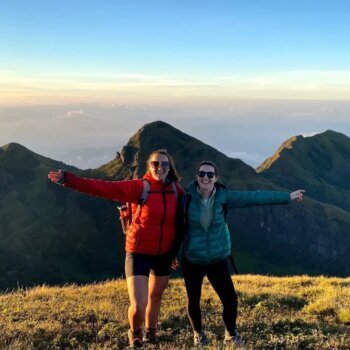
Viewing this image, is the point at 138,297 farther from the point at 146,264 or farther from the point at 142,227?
the point at 142,227

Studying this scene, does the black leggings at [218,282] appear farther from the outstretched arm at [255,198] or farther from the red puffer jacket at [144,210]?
the outstretched arm at [255,198]

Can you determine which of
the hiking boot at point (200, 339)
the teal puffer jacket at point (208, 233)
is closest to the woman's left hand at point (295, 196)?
the teal puffer jacket at point (208, 233)

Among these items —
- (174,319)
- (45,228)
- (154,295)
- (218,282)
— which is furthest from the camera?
(45,228)

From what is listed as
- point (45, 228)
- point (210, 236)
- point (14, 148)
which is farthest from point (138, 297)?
point (14, 148)

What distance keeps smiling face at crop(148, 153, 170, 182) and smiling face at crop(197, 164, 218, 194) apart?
670 millimetres

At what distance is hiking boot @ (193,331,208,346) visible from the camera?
774 cm

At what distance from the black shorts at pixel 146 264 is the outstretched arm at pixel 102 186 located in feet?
3.53

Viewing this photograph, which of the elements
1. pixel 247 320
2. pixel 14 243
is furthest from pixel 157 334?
pixel 14 243

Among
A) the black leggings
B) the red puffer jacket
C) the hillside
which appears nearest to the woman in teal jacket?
the black leggings

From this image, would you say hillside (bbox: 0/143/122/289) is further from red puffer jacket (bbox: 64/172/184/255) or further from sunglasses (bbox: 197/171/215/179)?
sunglasses (bbox: 197/171/215/179)

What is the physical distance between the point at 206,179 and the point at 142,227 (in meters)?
1.42

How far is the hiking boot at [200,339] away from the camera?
25.4ft

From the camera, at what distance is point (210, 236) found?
25.3ft

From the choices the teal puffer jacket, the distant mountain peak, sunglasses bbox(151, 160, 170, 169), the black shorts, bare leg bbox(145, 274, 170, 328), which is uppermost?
sunglasses bbox(151, 160, 170, 169)
